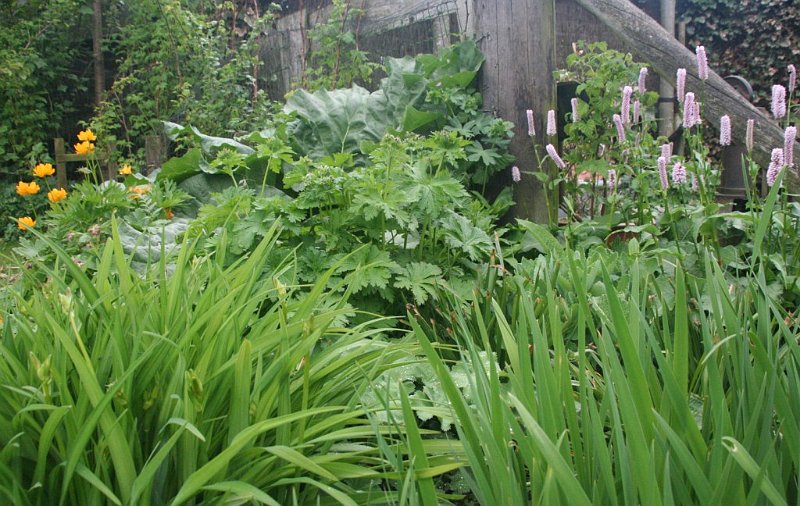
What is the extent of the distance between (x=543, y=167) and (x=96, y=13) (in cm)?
615

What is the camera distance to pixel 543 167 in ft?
10.0

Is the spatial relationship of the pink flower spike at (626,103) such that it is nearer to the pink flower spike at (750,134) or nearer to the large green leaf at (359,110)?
the pink flower spike at (750,134)

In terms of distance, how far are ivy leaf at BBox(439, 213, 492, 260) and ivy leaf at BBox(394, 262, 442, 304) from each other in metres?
0.15

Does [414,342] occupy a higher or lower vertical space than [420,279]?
lower

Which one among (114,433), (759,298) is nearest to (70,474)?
(114,433)

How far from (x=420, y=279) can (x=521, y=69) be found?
1.31m

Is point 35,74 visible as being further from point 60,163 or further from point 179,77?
point 179,77

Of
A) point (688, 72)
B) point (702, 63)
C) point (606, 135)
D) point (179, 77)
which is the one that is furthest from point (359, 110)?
point (179, 77)

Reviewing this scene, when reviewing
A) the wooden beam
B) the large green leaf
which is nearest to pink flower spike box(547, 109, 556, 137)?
the wooden beam

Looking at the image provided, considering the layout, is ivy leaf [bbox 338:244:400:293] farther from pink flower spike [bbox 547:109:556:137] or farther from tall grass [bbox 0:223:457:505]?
pink flower spike [bbox 547:109:556:137]

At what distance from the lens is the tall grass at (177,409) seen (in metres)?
1.08

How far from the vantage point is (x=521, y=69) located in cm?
300

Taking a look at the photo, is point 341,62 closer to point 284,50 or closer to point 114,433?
point 284,50

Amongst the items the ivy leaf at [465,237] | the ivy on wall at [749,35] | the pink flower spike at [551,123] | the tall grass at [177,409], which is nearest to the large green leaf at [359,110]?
the pink flower spike at [551,123]
